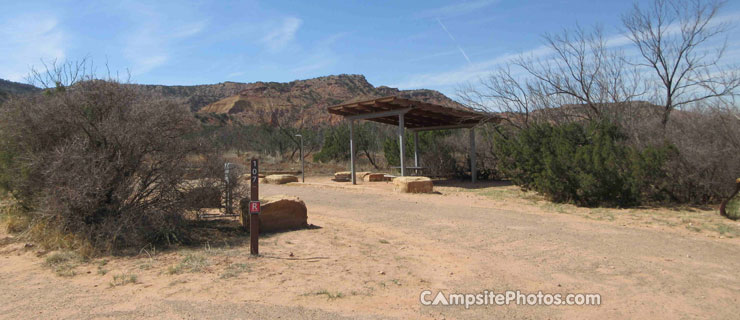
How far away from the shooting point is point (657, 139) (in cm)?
1162

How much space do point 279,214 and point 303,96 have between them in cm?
7656

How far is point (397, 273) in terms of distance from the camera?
16.7ft

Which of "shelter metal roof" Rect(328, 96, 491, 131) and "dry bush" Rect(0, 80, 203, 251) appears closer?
"dry bush" Rect(0, 80, 203, 251)

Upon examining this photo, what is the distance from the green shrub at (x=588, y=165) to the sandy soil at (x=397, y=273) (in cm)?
194

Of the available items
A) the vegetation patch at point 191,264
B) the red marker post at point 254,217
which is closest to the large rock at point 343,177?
the red marker post at point 254,217

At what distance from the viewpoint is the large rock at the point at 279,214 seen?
758 centimetres

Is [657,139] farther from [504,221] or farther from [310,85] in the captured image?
[310,85]

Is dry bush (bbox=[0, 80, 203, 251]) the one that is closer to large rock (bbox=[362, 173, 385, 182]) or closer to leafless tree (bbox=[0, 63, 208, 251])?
leafless tree (bbox=[0, 63, 208, 251])

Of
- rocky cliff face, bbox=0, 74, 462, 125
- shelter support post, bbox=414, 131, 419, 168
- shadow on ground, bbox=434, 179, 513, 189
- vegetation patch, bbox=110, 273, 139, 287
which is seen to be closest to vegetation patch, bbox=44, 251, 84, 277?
vegetation patch, bbox=110, 273, 139, 287

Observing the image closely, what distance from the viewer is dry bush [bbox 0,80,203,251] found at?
6176 mm

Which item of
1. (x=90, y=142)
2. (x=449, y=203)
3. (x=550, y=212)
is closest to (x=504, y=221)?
(x=550, y=212)

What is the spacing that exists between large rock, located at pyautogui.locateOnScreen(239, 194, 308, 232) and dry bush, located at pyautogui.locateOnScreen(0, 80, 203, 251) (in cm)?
125

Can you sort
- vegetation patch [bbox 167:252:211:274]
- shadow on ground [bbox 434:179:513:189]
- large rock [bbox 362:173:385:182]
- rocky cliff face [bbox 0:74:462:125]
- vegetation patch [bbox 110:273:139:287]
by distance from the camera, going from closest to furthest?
vegetation patch [bbox 110:273:139:287] → vegetation patch [bbox 167:252:211:274] → shadow on ground [bbox 434:179:513:189] → large rock [bbox 362:173:385:182] → rocky cliff face [bbox 0:74:462:125]

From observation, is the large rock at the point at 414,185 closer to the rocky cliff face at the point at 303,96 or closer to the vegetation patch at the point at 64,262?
the vegetation patch at the point at 64,262
